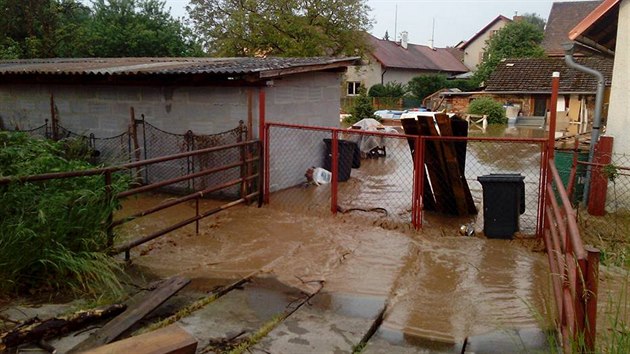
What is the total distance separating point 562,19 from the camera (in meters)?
45.8

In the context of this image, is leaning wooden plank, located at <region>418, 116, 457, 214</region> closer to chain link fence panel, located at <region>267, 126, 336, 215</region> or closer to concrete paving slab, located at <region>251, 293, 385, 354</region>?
chain link fence panel, located at <region>267, 126, 336, 215</region>

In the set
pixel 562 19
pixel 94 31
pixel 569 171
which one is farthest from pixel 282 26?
pixel 562 19

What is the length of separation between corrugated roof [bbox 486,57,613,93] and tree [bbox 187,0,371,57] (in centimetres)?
1004

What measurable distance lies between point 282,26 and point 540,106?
17.1 m

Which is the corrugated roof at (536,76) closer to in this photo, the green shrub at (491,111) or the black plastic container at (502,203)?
the green shrub at (491,111)

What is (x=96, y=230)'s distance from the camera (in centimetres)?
541

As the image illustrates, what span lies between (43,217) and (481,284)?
4.57m

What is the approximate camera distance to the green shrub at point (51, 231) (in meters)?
4.71

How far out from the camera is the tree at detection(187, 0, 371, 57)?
27.6 metres

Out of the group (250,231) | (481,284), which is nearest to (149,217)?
(250,231)

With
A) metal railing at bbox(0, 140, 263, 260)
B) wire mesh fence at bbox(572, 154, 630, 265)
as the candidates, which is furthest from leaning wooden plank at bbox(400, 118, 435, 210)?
metal railing at bbox(0, 140, 263, 260)

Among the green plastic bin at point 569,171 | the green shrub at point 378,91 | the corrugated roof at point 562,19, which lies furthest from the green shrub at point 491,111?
the green plastic bin at point 569,171

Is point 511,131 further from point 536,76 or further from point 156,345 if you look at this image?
point 156,345

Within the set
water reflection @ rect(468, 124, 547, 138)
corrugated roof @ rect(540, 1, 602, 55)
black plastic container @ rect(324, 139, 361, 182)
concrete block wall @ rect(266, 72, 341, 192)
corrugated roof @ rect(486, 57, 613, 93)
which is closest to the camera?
concrete block wall @ rect(266, 72, 341, 192)
